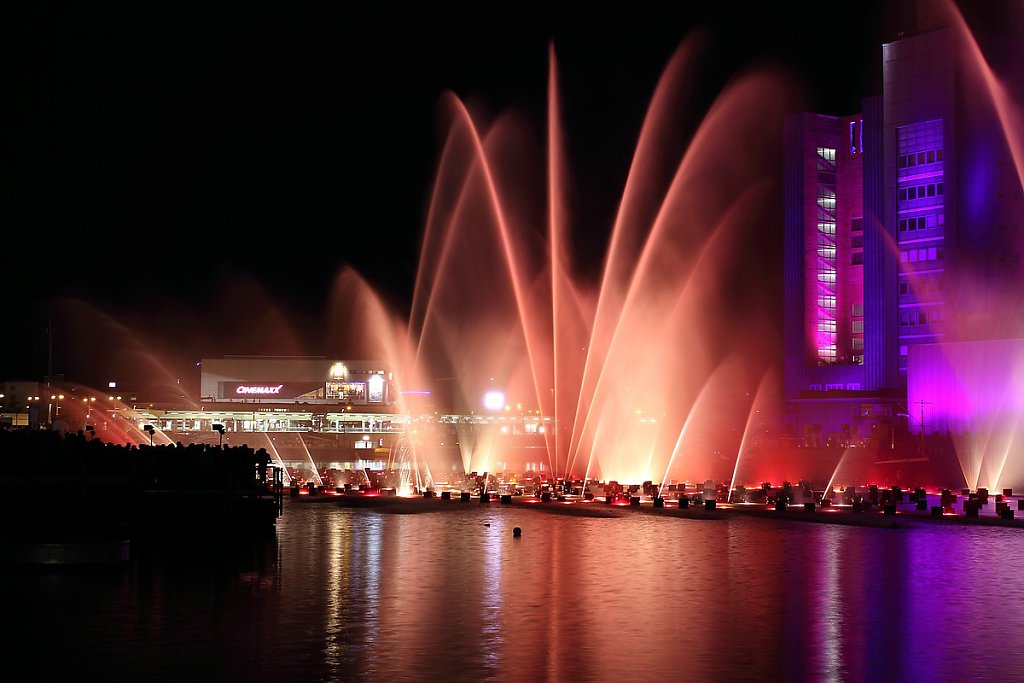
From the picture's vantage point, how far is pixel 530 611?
23.1 metres

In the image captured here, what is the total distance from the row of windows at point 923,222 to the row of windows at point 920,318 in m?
6.23

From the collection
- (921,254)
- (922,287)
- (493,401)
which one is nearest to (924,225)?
(921,254)

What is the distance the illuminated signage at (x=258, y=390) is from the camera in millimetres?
153000

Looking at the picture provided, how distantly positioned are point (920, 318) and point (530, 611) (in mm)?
80045

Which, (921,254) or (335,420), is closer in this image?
(921,254)

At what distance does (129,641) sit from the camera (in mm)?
19484

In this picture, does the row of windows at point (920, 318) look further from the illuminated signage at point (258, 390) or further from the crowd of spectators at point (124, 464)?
the illuminated signage at point (258, 390)

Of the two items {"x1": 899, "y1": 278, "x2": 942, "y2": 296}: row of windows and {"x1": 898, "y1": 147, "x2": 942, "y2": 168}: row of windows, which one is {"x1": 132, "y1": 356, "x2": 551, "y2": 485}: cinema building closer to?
{"x1": 899, "y1": 278, "x2": 942, "y2": 296}: row of windows

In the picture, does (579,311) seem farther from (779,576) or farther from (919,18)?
(779,576)

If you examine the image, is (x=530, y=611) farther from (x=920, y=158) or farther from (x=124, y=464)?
(x=920, y=158)

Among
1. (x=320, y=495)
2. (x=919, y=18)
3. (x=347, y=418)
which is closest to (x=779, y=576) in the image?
(x=320, y=495)

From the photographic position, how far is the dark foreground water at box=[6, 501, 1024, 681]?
17.9 meters

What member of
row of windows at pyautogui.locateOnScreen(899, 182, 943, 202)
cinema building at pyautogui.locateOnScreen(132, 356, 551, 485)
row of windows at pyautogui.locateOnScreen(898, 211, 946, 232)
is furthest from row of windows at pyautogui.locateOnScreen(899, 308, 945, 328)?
cinema building at pyautogui.locateOnScreen(132, 356, 551, 485)

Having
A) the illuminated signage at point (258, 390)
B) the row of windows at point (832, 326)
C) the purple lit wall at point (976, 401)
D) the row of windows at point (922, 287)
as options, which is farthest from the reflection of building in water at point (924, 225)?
the illuminated signage at point (258, 390)
